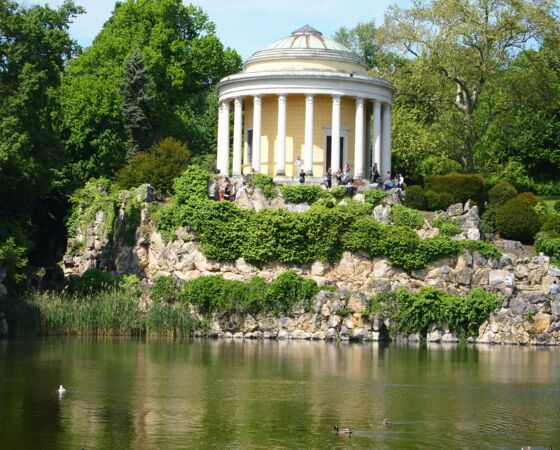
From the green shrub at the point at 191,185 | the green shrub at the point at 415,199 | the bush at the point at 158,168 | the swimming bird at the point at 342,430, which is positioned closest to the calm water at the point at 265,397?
the swimming bird at the point at 342,430

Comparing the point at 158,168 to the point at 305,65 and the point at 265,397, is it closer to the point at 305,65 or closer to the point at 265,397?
the point at 305,65

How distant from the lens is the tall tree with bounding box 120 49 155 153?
62625mm

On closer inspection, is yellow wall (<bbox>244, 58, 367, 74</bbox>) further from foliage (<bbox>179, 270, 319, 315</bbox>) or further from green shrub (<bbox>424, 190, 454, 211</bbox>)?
foliage (<bbox>179, 270, 319, 315</bbox>)

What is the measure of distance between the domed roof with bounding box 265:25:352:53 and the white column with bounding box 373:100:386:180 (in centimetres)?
358

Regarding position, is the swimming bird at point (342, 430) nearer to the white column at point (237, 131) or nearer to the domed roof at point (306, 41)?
the white column at point (237, 131)

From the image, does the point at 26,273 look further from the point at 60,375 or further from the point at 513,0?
the point at 513,0

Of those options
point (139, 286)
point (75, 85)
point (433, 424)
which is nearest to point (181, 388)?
point (433, 424)

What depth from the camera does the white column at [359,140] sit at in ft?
192

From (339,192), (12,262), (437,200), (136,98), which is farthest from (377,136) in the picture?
(12,262)

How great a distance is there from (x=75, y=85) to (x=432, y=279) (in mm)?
25113

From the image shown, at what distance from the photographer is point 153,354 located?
3897cm

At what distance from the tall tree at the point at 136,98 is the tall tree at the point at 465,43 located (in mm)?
13665

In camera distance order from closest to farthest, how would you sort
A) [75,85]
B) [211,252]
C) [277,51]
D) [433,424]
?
[433,424]
[211,252]
[277,51]
[75,85]

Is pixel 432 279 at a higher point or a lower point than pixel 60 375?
higher
